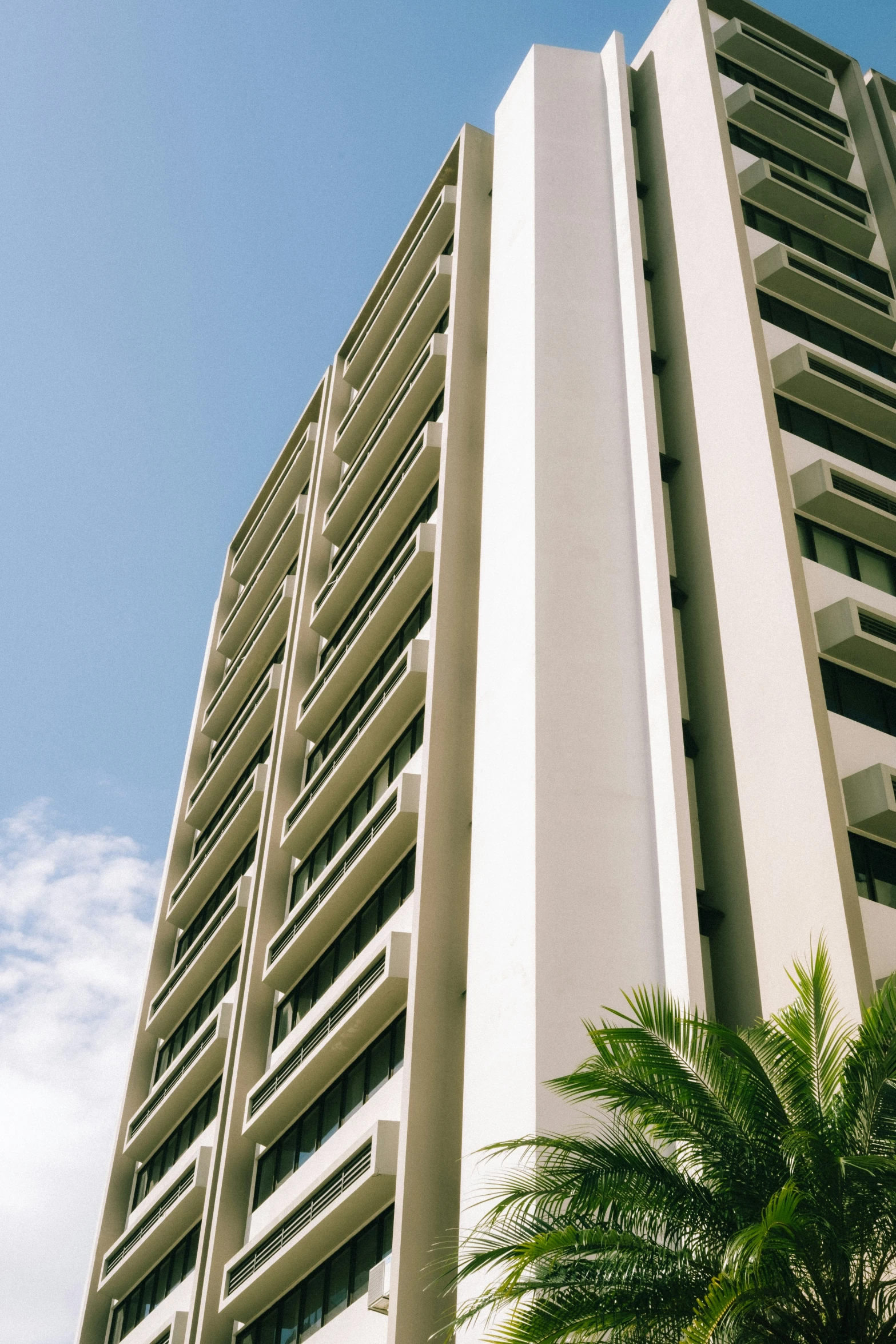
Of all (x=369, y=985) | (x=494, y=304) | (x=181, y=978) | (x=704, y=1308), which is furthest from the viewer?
(x=181, y=978)

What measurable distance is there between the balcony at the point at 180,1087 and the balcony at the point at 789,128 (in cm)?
2688

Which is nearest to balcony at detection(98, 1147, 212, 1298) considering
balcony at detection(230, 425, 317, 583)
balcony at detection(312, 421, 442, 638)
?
balcony at detection(312, 421, 442, 638)

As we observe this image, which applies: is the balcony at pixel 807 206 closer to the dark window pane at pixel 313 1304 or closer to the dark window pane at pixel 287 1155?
the dark window pane at pixel 287 1155

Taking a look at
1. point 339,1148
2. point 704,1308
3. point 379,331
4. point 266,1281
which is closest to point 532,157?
point 379,331

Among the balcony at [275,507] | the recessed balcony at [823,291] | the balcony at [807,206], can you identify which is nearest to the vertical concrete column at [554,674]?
the recessed balcony at [823,291]

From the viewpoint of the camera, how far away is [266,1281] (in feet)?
81.0

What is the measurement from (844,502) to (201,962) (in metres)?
21.8

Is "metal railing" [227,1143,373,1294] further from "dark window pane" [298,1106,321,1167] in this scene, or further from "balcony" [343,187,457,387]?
"balcony" [343,187,457,387]

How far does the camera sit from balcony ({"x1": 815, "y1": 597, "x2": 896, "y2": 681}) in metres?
23.8

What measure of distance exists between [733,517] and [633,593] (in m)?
2.49

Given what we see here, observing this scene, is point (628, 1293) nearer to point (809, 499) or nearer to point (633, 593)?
point (633, 593)

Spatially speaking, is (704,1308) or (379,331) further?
(379,331)

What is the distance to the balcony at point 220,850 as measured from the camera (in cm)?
3803

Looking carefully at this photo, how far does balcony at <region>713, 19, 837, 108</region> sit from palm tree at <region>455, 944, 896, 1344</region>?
3217 centimetres
